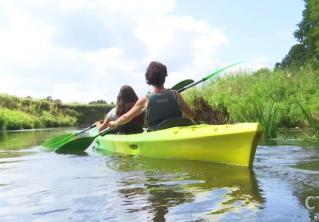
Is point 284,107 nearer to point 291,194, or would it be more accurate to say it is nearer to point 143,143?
point 143,143

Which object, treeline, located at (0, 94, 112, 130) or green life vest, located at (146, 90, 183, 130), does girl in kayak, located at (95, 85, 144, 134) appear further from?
treeline, located at (0, 94, 112, 130)

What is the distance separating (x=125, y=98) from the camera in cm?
888

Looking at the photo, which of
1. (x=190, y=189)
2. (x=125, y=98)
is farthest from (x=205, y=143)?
(x=125, y=98)

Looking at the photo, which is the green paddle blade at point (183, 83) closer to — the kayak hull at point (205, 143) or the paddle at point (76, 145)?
the paddle at point (76, 145)

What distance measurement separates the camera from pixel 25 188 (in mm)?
5203

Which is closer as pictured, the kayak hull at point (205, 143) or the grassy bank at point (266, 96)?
the kayak hull at point (205, 143)

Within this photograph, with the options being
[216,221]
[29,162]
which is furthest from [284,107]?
[216,221]

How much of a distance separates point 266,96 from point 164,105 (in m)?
7.86

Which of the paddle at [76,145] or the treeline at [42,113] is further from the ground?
the treeline at [42,113]

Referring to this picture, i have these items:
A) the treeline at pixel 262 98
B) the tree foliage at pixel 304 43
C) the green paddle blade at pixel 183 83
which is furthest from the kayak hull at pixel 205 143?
the tree foliage at pixel 304 43

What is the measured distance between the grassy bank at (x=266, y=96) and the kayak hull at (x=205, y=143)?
2.91m

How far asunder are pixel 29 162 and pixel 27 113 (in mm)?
27779

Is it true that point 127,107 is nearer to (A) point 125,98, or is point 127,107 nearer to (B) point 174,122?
(A) point 125,98

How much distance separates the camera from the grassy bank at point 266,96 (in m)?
10.4
